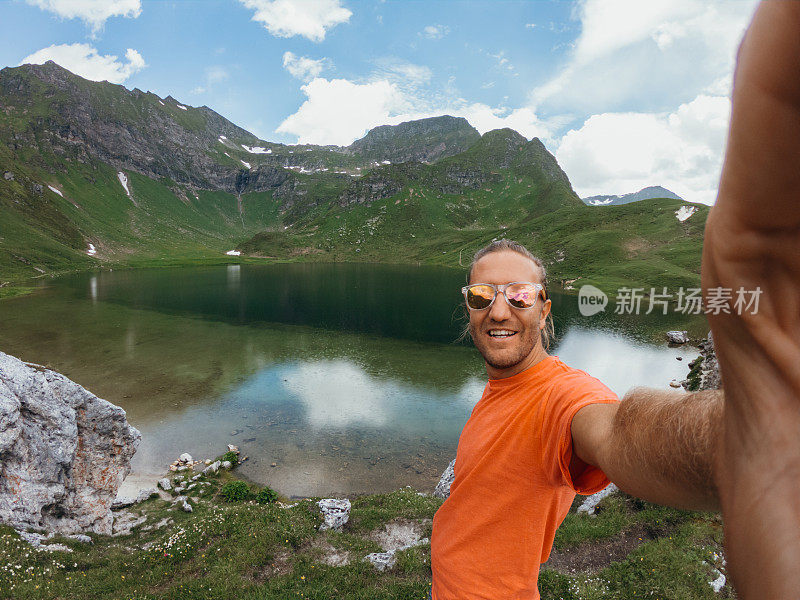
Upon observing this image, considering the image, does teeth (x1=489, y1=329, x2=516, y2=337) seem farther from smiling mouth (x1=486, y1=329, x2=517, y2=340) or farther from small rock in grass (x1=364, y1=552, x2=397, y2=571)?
small rock in grass (x1=364, y1=552, x2=397, y2=571)

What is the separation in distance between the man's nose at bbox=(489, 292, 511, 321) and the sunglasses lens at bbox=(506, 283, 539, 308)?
0.22 feet

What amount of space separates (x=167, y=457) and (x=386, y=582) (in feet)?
55.7

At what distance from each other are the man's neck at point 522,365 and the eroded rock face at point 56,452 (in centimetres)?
1489

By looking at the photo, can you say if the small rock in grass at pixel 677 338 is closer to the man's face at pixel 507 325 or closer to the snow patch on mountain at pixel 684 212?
the man's face at pixel 507 325

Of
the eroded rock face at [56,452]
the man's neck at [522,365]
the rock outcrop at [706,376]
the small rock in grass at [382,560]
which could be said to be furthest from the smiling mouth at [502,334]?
the eroded rock face at [56,452]

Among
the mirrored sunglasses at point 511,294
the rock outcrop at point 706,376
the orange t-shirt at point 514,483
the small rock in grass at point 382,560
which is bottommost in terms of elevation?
the small rock in grass at point 382,560

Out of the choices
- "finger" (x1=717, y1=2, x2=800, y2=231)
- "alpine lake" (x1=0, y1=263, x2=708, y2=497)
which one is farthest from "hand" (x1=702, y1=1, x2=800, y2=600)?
"alpine lake" (x1=0, y1=263, x2=708, y2=497)

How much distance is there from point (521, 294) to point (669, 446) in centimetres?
200

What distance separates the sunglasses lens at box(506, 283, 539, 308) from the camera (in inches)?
127

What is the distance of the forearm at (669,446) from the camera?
125 cm

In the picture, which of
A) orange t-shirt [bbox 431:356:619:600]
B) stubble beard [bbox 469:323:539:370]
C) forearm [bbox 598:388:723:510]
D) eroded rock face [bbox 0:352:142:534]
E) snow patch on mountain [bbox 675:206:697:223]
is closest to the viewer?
forearm [bbox 598:388:723:510]

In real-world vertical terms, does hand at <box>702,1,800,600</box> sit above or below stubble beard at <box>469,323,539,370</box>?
above

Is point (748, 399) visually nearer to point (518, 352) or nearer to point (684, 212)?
point (518, 352)

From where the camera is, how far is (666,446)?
138 centimetres
